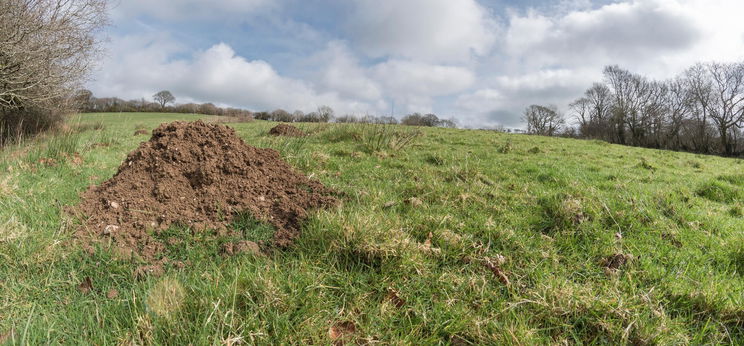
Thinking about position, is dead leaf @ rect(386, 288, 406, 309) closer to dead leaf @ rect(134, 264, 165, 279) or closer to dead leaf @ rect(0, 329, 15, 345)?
dead leaf @ rect(134, 264, 165, 279)

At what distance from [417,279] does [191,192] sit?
3038 mm

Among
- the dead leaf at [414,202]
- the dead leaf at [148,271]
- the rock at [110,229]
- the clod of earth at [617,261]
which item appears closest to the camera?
the dead leaf at [148,271]

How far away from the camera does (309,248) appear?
2990mm

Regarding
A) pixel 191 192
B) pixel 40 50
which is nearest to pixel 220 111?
pixel 40 50

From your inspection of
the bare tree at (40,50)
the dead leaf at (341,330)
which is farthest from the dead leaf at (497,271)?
the bare tree at (40,50)

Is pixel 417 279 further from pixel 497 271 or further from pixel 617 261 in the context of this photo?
pixel 617 261

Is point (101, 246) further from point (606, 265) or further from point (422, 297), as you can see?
point (606, 265)

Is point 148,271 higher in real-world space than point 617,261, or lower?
lower

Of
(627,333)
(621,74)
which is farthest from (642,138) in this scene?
(627,333)

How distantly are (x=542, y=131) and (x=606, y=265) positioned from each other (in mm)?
62062

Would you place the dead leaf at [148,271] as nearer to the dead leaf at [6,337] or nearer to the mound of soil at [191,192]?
the mound of soil at [191,192]

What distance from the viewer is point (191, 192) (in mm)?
3967

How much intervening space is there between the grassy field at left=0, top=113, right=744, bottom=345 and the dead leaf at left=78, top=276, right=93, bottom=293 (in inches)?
0.6

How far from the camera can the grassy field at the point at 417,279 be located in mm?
2041
